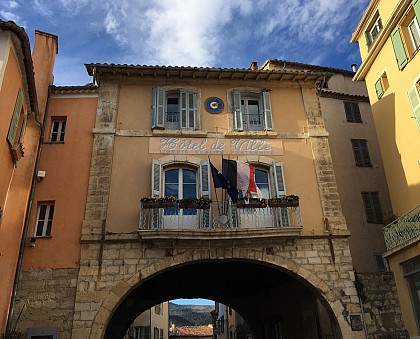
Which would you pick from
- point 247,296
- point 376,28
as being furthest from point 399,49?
point 247,296

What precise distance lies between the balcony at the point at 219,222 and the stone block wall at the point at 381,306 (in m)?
2.57

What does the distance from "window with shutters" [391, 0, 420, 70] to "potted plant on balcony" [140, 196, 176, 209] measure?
8885 mm

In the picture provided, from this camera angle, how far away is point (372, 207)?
17656 mm

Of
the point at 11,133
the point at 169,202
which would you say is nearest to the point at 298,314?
the point at 169,202

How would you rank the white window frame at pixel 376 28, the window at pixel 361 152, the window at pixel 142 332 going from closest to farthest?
the white window frame at pixel 376 28 < the window at pixel 361 152 < the window at pixel 142 332

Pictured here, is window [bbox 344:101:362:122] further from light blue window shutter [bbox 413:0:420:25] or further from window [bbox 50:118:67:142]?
window [bbox 50:118:67:142]

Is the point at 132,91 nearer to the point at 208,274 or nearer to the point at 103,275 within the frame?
the point at 103,275

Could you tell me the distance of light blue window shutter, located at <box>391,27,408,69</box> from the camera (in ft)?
45.2

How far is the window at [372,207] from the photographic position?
17392 millimetres

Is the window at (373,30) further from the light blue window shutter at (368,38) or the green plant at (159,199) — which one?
the green plant at (159,199)

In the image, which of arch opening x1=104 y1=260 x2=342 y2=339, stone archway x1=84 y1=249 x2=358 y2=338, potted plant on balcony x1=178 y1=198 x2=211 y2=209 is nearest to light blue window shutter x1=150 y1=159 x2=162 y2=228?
potted plant on balcony x1=178 y1=198 x2=211 y2=209

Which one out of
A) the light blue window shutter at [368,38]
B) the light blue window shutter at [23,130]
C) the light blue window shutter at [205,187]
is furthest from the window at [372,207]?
the light blue window shutter at [23,130]

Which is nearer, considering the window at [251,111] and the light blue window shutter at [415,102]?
the light blue window shutter at [415,102]

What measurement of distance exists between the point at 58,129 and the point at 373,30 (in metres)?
12.2
